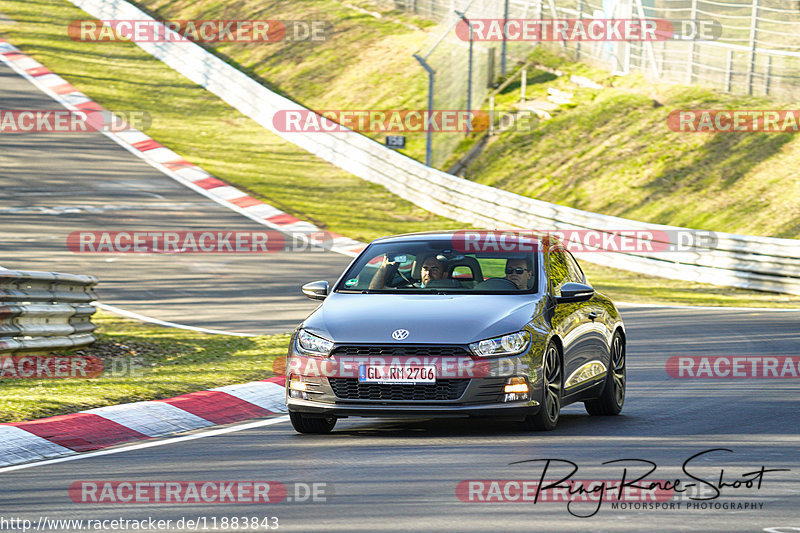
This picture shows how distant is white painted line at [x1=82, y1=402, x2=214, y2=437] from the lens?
9.48m

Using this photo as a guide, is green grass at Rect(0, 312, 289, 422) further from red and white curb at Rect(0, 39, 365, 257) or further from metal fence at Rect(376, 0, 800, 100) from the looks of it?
metal fence at Rect(376, 0, 800, 100)

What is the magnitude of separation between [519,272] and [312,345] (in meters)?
1.89

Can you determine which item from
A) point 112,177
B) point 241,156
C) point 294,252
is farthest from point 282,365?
point 241,156

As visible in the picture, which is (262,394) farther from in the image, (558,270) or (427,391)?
(427,391)

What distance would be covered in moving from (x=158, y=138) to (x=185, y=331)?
67.3 feet

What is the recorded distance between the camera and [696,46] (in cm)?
3316

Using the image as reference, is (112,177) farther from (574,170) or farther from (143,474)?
(143,474)

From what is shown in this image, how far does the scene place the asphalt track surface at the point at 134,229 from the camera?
720 inches

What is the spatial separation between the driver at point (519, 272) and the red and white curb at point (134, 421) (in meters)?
2.43

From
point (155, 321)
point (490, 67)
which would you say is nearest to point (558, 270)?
point (155, 321)

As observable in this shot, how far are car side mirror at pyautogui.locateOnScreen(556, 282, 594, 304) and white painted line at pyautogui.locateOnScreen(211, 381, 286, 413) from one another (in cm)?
277

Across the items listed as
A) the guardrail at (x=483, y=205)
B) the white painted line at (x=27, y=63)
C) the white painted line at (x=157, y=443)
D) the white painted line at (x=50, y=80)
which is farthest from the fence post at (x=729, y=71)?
the white painted line at (x=157, y=443)

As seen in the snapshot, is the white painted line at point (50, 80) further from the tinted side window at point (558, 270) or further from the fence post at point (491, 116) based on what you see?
the tinted side window at point (558, 270)

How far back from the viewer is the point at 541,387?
8750 millimetres
